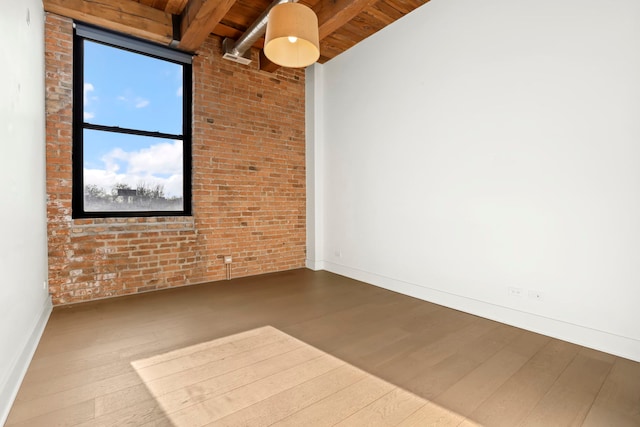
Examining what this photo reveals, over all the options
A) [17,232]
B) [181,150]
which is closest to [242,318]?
[17,232]

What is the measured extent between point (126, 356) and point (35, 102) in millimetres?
2425

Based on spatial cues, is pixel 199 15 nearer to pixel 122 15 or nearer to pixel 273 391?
pixel 122 15

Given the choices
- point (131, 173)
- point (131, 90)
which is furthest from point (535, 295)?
point (131, 90)

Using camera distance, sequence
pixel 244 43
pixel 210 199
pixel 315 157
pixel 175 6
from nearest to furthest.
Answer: pixel 175 6
pixel 244 43
pixel 210 199
pixel 315 157

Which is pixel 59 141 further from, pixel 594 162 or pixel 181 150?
pixel 594 162

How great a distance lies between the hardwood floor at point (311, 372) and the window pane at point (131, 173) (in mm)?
1298

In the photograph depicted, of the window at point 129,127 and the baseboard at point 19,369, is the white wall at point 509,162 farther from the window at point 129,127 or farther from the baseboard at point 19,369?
the baseboard at point 19,369

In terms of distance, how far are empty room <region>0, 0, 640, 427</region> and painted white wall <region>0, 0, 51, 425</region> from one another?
0.11 feet

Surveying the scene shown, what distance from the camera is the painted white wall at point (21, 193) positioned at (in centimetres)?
185

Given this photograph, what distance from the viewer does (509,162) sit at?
293 cm

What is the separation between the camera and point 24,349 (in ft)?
7.20

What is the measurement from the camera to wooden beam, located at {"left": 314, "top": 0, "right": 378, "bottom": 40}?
3239mm

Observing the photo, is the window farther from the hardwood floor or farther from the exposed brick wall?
the hardwood floor

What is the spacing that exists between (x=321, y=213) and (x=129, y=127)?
2975mm
